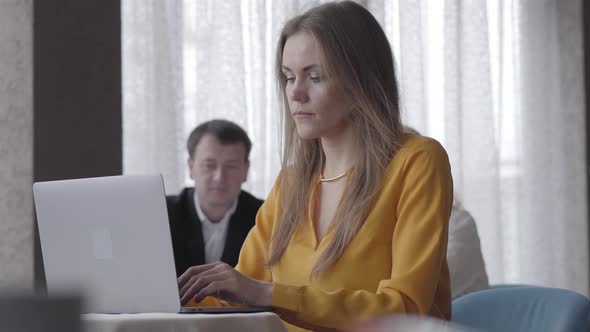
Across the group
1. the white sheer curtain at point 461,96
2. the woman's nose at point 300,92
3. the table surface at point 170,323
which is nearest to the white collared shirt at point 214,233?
the white sheer curtain at point 461,96

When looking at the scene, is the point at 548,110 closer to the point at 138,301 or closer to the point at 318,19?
the point at 318,19

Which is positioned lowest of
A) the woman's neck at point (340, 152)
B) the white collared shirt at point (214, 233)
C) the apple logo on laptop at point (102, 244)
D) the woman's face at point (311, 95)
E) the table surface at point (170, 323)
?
the white collared shirt at point (214, 233)

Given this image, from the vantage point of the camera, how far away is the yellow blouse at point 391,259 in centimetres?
164

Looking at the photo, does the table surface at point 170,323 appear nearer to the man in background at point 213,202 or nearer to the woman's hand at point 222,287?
the woman's hand at point 222,287

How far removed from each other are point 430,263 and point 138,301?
572mm

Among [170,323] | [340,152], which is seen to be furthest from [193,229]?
[170,323]

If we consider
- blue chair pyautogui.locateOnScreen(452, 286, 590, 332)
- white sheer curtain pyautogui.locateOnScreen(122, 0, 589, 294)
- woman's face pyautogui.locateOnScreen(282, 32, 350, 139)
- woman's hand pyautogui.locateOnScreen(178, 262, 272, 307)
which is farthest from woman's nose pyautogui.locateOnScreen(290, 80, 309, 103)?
white sheer curtain pyautogui.locateOnScreen(122, 0, 589, 294)

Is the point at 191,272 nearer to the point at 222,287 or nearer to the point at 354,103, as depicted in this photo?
the point at 222,287

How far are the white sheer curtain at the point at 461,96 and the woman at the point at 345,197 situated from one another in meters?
2.21

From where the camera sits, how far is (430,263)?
170 centimetres

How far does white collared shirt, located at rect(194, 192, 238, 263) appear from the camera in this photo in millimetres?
3527

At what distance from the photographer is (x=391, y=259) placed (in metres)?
1.78

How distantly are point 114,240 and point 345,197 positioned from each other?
0.54 meters

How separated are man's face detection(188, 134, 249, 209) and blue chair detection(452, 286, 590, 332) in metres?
1.61
